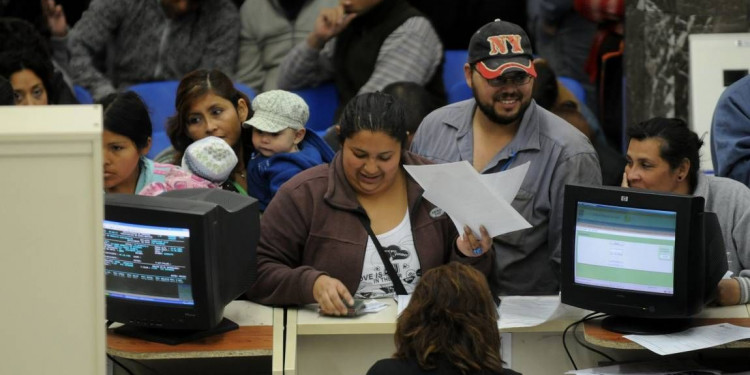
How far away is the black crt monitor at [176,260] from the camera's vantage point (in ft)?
13.8

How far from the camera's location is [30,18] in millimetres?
7688

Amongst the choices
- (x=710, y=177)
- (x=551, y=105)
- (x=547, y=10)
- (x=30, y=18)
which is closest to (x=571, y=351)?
(x=710, y=177)

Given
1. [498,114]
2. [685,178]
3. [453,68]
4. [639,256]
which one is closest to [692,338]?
→ [639,256]

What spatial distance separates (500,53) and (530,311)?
1.03 meters

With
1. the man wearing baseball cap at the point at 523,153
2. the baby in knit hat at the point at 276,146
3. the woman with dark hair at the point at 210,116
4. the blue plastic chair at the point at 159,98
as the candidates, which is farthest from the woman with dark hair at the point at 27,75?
the man wearing baseball cap at the point at 523,153

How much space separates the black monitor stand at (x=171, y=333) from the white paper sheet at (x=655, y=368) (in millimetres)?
1163

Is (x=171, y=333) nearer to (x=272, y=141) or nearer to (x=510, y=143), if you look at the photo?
(x=272, y=141)

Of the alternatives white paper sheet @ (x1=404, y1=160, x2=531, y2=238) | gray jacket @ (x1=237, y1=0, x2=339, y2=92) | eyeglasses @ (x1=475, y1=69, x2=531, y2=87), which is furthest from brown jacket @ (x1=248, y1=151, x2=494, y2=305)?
gray jacket @ (x1=237, y1=0, x2=339, y2=92)

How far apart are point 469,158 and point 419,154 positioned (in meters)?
0.22

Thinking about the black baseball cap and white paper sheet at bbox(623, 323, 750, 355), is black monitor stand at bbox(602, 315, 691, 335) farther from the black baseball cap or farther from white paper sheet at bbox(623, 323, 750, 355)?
the black baseball cap

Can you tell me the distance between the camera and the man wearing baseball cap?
493 centimetres

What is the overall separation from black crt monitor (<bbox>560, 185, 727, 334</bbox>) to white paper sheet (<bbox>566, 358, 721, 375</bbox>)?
0.50 feet

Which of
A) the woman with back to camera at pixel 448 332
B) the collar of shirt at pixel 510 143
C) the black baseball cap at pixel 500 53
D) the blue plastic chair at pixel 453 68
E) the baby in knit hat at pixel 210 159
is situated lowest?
the woman with back to camera at pixel 448 332

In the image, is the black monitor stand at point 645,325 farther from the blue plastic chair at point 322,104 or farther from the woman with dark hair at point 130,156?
the blue plastic chair at point 322,104
